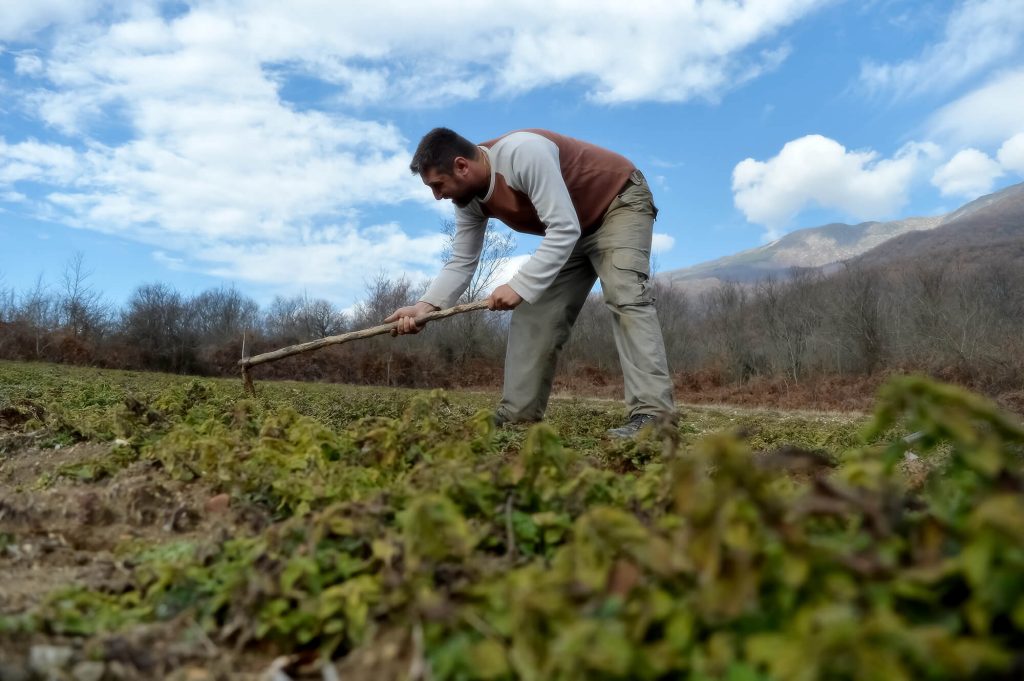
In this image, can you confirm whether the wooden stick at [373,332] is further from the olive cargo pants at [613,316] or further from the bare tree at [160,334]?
the bare tree at [160,334]

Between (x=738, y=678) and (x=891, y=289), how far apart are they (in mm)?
25985

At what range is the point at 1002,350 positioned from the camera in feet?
57.1

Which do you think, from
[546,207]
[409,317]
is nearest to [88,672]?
[546,207]

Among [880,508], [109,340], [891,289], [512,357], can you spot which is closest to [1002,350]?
[891,289]

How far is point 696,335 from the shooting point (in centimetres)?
2923

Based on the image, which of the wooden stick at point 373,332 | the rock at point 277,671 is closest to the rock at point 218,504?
the rock at point 277,671

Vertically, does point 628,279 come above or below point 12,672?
→ above

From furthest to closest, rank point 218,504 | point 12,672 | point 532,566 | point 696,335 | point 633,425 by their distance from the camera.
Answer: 1. point 696,335
2. point 633,425
3. point 218,504
4. point 532,566
5. point 12,672

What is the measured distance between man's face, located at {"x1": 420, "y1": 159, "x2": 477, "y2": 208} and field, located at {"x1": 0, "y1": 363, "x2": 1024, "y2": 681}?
2326mm

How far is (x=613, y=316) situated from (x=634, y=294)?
0.37 metres

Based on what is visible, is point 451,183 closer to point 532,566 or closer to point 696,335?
point 532,566

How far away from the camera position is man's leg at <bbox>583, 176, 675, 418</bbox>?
4.73 meters

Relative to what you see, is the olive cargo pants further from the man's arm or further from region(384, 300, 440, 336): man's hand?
region(384, 300, 440, 336): man's hand

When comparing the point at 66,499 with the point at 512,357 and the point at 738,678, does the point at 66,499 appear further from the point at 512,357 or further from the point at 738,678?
the point at 512,357
